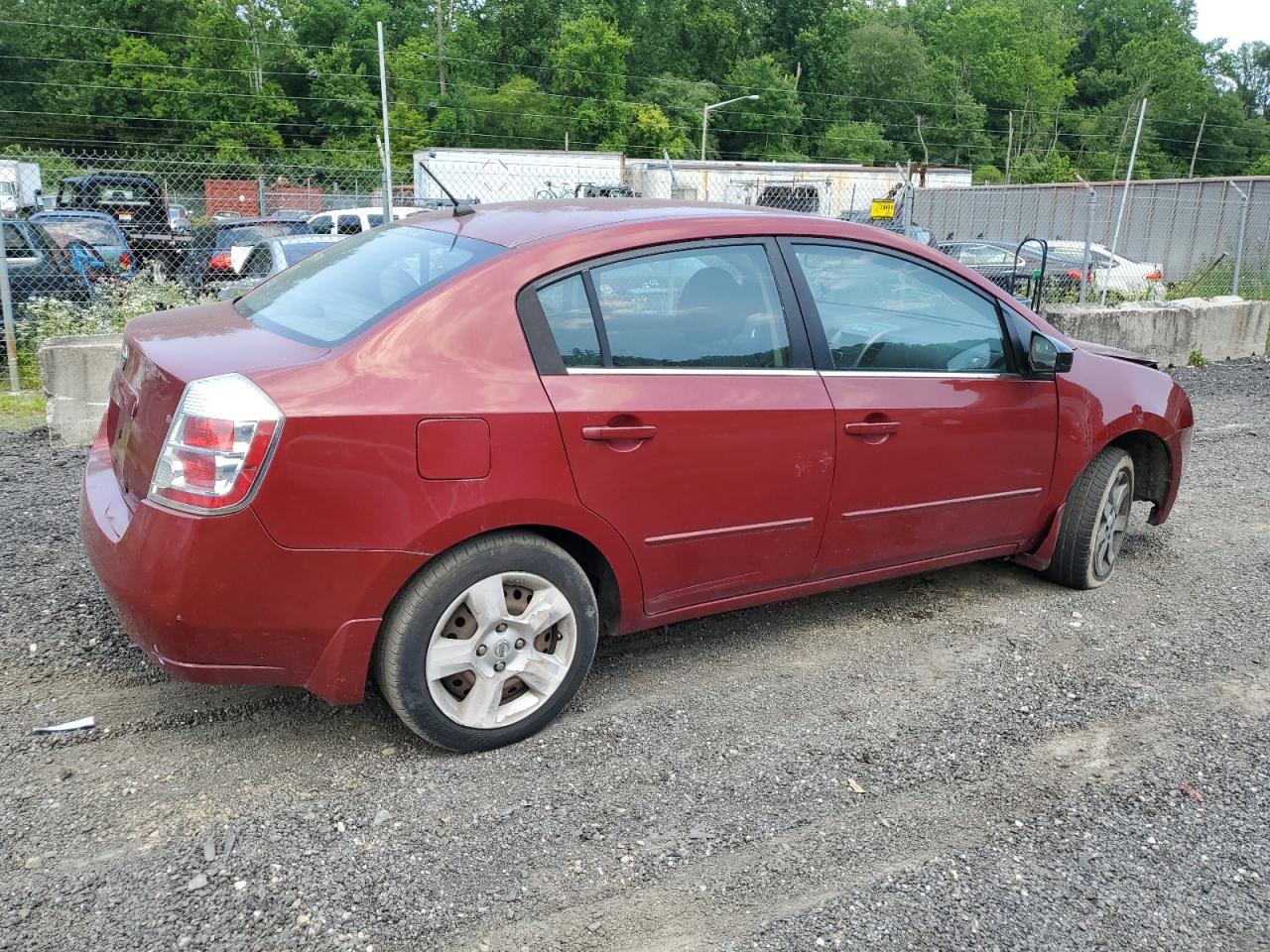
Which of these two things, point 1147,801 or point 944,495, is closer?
point 1147,801

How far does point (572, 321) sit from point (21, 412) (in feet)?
20.1

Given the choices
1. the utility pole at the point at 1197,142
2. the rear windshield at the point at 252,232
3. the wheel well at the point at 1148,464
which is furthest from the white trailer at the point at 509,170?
the utility pole at the point at 1197,142

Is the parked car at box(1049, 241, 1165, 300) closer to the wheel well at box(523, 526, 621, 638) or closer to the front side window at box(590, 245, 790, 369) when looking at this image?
the front side window at box(590, 245, 790, 369)

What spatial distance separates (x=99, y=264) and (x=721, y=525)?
10532 mm

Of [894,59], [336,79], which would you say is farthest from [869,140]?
[336,79]

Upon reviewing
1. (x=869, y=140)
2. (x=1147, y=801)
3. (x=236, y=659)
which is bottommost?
(x=1147, y=801)

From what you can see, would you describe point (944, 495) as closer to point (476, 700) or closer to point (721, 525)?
point (721, 525)

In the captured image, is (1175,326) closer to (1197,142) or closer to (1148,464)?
(1148,464)

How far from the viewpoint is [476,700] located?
3.19 metres

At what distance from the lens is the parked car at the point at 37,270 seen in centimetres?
1016

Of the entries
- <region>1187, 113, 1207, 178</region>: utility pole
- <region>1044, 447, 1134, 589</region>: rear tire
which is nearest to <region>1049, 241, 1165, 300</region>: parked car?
<region>1044, 447, 1134, 589</region>: rear tire

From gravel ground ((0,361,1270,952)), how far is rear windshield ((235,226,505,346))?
128 cm

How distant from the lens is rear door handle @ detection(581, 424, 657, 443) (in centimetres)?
323

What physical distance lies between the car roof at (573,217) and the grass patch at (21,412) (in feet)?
15.2
